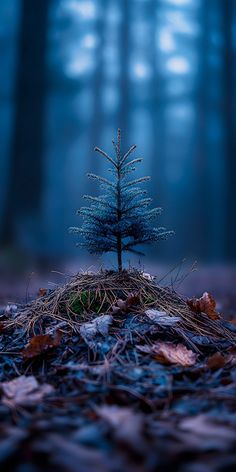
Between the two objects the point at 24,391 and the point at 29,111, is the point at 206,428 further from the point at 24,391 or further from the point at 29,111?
the point at 29,111

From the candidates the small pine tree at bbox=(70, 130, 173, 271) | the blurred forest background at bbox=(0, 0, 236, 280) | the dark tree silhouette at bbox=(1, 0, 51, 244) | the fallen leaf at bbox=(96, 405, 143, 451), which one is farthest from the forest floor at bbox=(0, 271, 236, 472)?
the dark tree silhouette at bbox=(1, 0, 51, 244)

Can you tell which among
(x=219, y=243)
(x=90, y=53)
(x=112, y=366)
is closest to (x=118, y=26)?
(x=90, y=53)

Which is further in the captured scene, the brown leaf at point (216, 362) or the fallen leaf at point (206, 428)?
the brown leaf at point (216, 362)

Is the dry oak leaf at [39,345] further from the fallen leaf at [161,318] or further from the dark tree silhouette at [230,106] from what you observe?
→ the dark tree silhouette at [230,106]

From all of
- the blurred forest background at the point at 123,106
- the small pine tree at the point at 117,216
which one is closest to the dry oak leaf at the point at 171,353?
the small pine tree at the point at 117,216

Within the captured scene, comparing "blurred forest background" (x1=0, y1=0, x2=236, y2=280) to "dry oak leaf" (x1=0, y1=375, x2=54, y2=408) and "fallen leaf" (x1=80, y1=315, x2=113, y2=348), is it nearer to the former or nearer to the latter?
"fallen leaf" (x1=80, y1=315, x2=113, y2=348)

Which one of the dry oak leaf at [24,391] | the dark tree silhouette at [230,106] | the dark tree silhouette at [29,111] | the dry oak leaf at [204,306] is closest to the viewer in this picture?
the dry oak leaf at [24,391]
